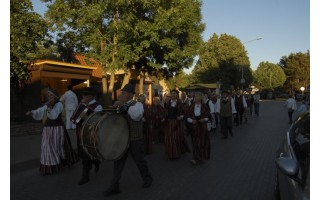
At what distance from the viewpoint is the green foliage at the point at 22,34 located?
511 inches

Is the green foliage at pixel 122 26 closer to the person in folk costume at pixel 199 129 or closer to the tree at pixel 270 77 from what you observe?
the person in folk costume at pixel 199 129

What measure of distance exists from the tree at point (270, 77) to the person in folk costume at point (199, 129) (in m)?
91.4

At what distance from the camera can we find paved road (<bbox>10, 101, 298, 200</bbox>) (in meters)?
6.02

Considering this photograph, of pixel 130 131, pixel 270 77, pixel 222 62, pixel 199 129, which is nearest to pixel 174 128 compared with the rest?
pixel 199 129

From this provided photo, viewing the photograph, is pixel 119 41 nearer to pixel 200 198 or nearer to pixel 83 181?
pixel 83 181

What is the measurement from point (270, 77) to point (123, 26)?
85.6 meters

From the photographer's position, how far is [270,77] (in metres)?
95.0

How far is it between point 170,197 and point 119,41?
461 inches

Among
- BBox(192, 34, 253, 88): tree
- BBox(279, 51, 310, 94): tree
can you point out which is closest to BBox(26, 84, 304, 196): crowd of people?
BBox(192, 34, 253, 88): tree

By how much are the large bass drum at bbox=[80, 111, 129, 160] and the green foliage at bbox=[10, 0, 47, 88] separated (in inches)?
329

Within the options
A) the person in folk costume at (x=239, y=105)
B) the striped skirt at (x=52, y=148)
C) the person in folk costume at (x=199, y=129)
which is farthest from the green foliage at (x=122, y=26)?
the striped skirt at (x=52, y=148)

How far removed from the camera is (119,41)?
16.5 m

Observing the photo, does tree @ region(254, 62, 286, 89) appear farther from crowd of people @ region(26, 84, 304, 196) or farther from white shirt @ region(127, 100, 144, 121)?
white shirt @ region(127, 100, 144, 121)

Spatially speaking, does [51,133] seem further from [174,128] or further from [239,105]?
[239,105]
